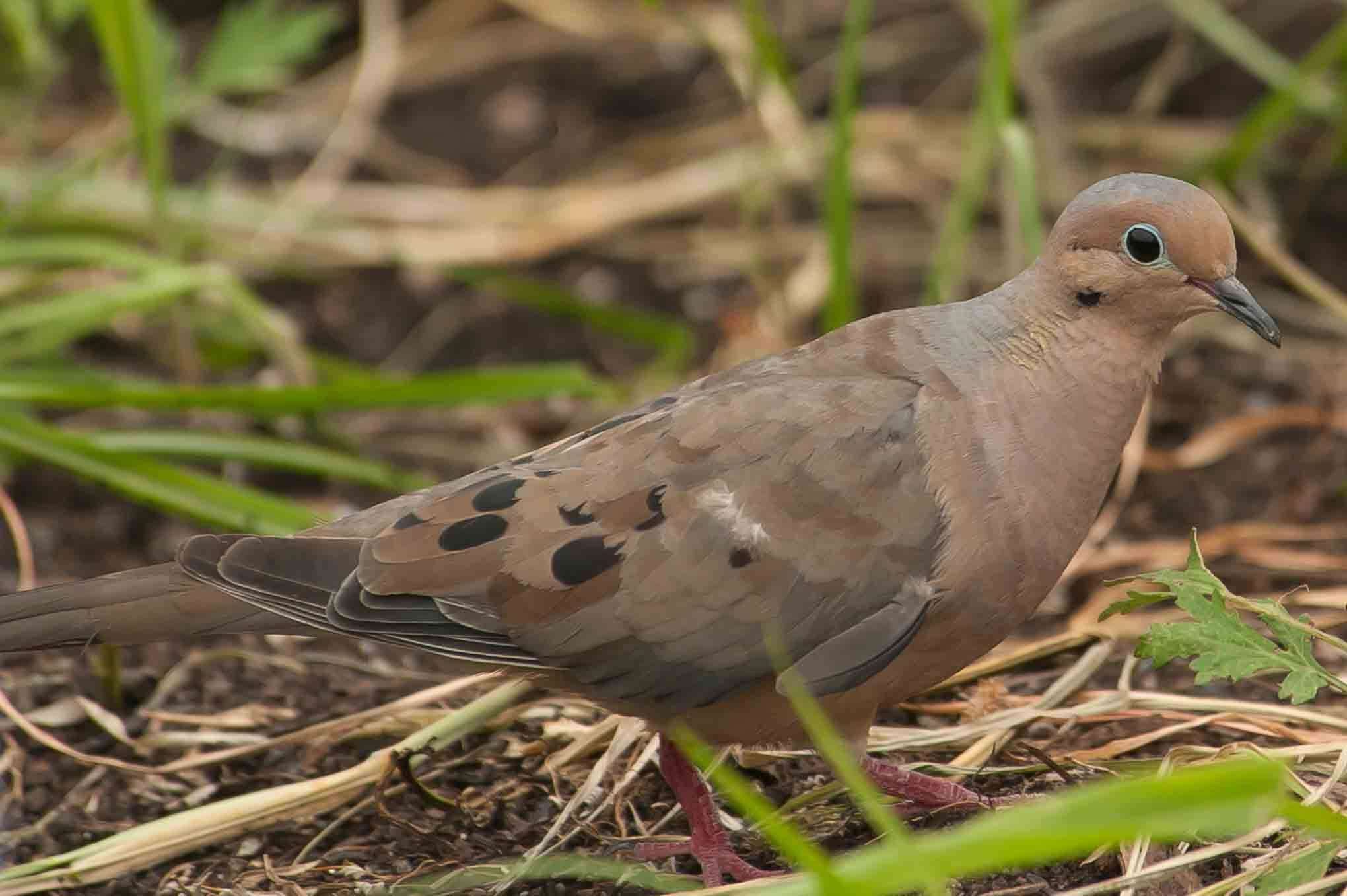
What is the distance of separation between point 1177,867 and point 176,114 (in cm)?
398

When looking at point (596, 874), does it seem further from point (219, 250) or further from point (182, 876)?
point (219, 250)

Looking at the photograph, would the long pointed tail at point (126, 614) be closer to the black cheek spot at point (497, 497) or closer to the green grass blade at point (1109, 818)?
the black cheek spot at point (497, 497)

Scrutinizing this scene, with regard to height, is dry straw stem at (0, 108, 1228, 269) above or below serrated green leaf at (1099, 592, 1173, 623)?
above

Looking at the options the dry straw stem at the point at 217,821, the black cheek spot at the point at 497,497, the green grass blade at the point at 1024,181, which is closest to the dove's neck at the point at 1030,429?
the black cheek spot at the point at 497,497

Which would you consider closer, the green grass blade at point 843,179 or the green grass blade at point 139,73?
the green grass blade at point 139,73

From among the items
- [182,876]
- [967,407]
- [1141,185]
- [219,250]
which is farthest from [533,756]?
[219,250]

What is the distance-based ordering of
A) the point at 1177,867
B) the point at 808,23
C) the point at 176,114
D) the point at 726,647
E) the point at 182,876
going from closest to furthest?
the point at 1177,867, the point at 726,647, the point at 182,876, the point at 176,114, the point at 808,23

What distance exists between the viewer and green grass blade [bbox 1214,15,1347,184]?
5.01 m

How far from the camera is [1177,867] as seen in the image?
2627 mm

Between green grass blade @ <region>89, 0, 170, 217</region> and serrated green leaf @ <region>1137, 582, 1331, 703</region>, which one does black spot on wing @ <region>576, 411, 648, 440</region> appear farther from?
green grass blade @ <region>89, 0, 170, 217</region>

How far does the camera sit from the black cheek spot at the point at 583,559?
2.92 m

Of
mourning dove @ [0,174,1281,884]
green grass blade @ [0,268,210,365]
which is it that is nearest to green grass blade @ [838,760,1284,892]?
mourning dove @ [0,174,1281,884]

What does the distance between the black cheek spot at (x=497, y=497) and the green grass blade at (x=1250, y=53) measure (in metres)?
3.01

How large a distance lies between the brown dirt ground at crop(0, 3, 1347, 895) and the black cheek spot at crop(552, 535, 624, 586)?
506mm
